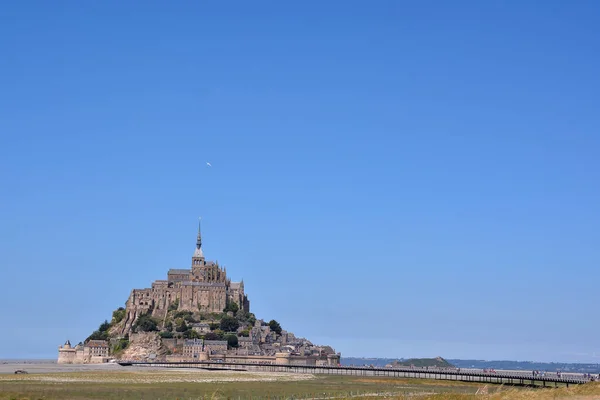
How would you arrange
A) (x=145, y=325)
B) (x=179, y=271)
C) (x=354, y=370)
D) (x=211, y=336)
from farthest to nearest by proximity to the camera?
(x=179, y=271) < (x=145, y=325) < (x=211, y=336) < (x=354, y=370)

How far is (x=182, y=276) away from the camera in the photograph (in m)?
196

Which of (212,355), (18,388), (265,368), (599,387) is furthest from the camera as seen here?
(212,355)

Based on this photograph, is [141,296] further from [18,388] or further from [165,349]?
[18,388]

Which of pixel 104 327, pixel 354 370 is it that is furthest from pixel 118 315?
pixel 354 370

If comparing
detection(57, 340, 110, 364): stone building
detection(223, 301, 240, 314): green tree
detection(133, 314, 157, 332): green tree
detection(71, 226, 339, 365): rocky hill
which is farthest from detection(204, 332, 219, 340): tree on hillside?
detection(57, 340, 110, 364): stone building

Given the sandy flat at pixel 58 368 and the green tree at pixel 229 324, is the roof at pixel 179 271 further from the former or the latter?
the sandy flat at pixel 58 368

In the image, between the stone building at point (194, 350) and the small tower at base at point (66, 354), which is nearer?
the stone building at point (194, 350)

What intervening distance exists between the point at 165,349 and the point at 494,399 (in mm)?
126673

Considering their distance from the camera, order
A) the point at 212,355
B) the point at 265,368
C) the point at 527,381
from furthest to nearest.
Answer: the point at 212,355
the point at 265,368
the point at 527,381

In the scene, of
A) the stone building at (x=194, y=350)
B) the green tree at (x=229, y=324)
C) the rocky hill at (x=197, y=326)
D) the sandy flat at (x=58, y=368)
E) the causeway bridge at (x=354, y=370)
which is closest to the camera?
the causeway bridge at (x=354, y=370)

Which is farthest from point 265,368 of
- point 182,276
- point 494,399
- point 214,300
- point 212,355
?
point 494,399

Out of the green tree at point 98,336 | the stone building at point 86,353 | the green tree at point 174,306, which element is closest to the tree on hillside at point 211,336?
the green tree at point 174,306

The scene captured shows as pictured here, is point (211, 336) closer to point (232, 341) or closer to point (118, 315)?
point (232, 341)

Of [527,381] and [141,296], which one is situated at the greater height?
[141,296]
